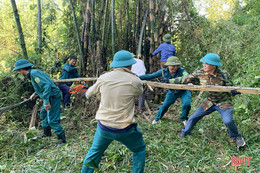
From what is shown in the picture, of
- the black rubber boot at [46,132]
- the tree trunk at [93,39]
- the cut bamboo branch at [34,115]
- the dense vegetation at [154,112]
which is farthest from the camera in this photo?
the tree trunk at [93,39]

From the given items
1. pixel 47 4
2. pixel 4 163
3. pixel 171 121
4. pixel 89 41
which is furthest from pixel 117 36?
pixel 4 163

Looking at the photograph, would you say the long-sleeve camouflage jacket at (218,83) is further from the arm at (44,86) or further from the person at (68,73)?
the person at (68,73)

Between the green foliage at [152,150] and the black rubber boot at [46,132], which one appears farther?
the black rubber boot at [46,132]

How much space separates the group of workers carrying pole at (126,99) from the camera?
1946 millimetres

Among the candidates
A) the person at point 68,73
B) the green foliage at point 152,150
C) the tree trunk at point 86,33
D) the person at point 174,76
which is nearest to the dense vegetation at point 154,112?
the green foliage at point 152,150

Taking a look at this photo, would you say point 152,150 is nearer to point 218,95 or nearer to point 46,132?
point 218,95

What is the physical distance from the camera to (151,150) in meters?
2.85

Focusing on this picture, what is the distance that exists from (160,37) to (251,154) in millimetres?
3296

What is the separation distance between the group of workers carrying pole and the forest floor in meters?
0.21

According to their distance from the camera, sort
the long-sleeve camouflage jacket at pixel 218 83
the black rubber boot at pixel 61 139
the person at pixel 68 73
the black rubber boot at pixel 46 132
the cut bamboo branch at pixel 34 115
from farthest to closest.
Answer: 1. the person at pixel 68 73
2. the cut bamboo branch at pixel 34 115
3. the black rubber boot at pixel 46 132
4. the black rubber boot at pixel 61 139
5. the long-sleeve camouflage jacket at pixel 218 83

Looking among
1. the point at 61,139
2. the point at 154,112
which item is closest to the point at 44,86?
the point at 61,139

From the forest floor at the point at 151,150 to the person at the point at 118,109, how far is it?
628 mm

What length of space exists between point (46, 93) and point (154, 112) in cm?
243

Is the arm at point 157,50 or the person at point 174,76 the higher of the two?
the arm at point 157,50
